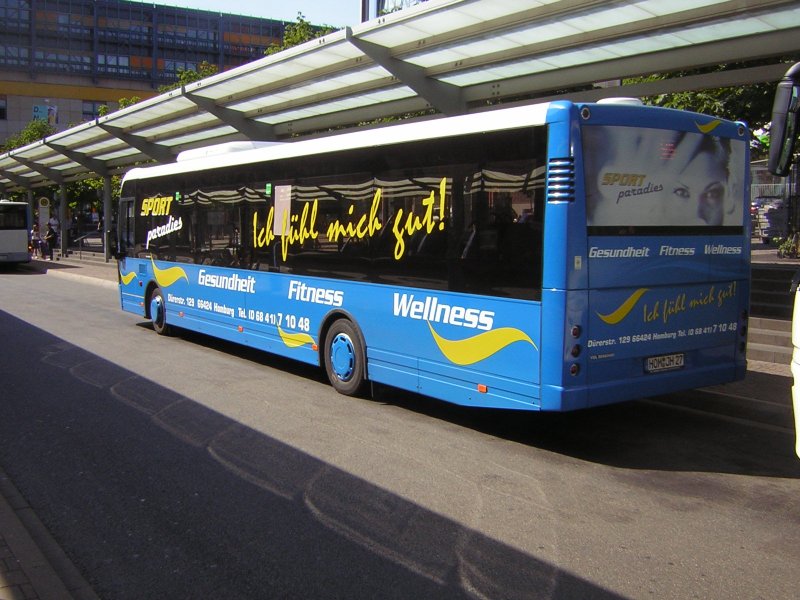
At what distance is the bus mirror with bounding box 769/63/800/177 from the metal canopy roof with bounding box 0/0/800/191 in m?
4.79

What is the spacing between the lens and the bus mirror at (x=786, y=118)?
14.9 ft

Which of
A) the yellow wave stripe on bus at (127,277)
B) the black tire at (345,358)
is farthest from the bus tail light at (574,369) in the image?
the yellow wave stripe on bus at (127,277)

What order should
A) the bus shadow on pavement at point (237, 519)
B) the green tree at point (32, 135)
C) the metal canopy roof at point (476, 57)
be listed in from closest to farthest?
the bus shadow on pavement at point (237, 519) < the metal canopy roof at point (476, 57) < the green tree at point (32, 135)

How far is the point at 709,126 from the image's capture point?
6.71 m

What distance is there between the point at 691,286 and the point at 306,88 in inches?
375

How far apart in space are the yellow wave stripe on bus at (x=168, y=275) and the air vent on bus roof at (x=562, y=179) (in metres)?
7.53

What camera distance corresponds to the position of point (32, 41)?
2837 inches

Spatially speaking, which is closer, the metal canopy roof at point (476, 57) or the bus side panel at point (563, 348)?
the bus side panel at point (563, 348)

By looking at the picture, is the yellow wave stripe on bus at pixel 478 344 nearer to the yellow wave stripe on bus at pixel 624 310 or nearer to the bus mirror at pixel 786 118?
the yellow wave stripe on bus at pixel 624 310

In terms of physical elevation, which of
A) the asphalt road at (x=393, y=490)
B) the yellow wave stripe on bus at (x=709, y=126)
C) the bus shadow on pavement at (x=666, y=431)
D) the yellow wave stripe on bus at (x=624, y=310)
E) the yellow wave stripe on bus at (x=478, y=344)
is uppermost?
the yellow wave stripe on bus at (x=709, y=126)

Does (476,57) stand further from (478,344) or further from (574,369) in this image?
(574,369)

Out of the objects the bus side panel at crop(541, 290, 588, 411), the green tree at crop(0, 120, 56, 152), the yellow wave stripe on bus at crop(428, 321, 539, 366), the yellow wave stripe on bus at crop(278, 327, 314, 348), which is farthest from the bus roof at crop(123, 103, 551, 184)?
the green tree at crop(0, 120, 56, 152)

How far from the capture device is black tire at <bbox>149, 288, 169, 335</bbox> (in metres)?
12.9

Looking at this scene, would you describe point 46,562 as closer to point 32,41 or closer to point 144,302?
point 144,302
